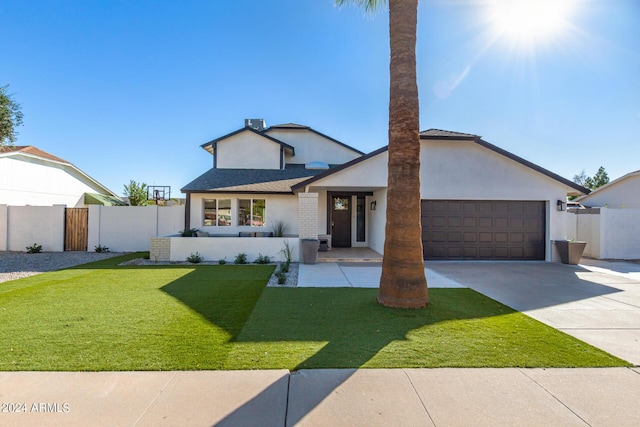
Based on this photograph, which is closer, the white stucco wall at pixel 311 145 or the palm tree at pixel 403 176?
the palm tree at pixel 403 176

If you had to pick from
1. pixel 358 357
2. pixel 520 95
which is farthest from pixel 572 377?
pixel 520 95

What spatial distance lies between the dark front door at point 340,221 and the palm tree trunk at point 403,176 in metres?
10.4

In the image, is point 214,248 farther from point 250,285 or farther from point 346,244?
point 346,244

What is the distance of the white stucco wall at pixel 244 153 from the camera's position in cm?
1814

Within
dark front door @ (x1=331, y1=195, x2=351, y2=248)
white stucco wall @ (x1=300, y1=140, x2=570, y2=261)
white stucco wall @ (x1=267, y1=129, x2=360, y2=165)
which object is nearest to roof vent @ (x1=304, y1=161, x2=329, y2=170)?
white stucco wall @ (x1=267, y1=129, x2=360, y2=165)

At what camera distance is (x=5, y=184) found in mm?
17938

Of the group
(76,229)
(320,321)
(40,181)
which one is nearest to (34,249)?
(76,229)

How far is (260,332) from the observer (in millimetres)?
4691

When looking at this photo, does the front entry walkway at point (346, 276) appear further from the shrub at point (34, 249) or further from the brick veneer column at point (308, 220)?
the shrub at point (34, 249)

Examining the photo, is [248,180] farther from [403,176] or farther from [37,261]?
[403,176]

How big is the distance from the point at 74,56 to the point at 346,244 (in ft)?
50.9

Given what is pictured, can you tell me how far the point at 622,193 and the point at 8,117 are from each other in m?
36.1

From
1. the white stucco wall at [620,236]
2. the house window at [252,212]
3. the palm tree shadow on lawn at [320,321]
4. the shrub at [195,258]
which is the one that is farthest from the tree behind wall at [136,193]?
the white stucco wall at [620,236]

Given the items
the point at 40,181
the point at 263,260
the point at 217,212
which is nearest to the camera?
the point at 263,260
